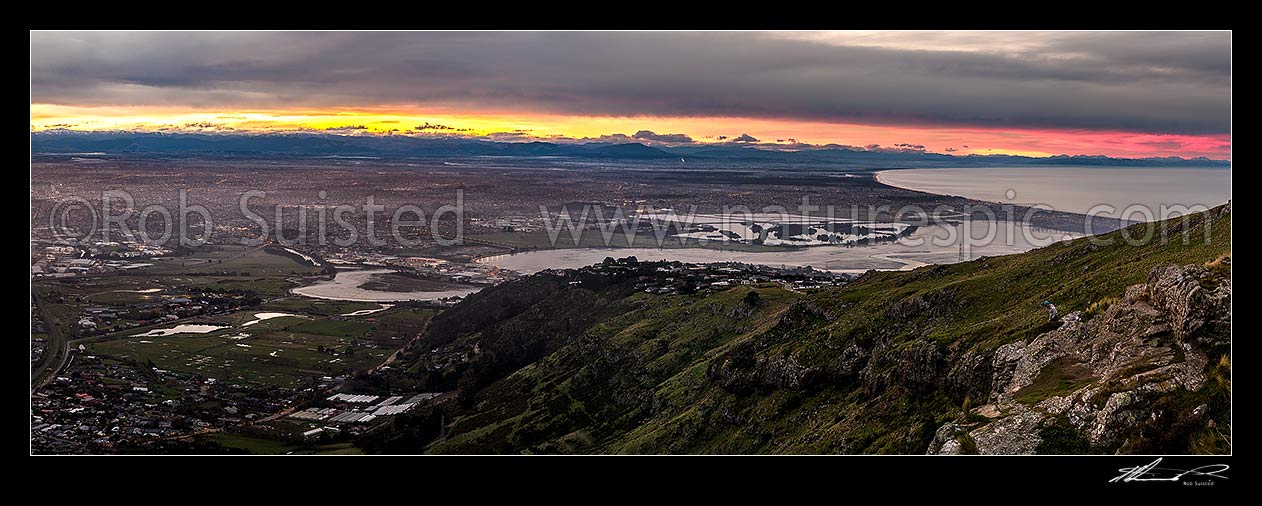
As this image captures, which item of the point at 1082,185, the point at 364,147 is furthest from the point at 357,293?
the point at 1082,185

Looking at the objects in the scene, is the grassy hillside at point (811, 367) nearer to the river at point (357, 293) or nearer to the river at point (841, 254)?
the river at point (357, 293)

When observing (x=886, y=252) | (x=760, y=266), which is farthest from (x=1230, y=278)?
(x=886, y=252)

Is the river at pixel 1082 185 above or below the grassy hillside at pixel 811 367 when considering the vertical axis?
above

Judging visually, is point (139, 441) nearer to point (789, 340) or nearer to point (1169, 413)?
point (789, 340)
